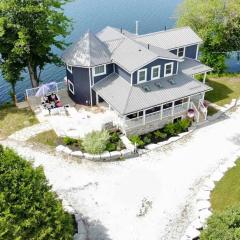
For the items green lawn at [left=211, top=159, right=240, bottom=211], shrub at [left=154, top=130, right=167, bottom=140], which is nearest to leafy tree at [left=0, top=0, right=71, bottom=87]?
shrub at [left=154, top=130, right=167, bottom=140]

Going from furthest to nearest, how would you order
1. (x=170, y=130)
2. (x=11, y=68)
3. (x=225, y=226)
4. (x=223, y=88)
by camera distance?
(x=223, y=88) → (x=11, y=68) → (x=170, y=130) → (x=225, y=226)

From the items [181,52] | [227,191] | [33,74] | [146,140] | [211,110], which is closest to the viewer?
[227,191]

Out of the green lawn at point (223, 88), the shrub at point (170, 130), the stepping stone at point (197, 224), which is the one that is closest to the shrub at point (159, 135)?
the shrub at point (170, 130)

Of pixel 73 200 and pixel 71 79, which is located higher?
pixel 71 79

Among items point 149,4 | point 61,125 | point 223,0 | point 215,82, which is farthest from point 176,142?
point 149,4

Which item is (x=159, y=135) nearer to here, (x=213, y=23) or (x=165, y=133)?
(x=165, y=133)

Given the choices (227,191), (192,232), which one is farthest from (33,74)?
(192,232)

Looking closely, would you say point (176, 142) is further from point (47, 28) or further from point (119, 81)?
point (47, 28)
